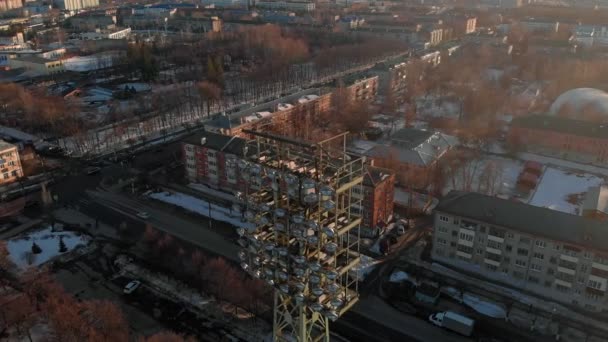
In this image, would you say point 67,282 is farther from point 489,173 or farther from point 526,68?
point 526,68

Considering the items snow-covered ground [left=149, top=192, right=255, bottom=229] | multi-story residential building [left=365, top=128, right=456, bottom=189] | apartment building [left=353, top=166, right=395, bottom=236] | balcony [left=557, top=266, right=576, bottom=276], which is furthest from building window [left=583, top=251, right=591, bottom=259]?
snow-covered ground [left=149, top=192, right=255, bottom=229]

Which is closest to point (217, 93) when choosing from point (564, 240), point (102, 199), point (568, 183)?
point (102, 199)

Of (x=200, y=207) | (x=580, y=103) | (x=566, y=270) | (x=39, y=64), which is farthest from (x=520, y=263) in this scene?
(x=39, y=64)

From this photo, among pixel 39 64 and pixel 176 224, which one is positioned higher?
pixel 39 64

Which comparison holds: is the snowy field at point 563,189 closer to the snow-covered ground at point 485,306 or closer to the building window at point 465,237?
the building window at point 465,237

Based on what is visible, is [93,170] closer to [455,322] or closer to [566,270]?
[455,322]

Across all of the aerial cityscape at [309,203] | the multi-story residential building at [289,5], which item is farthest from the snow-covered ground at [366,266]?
the multi-story residential building at [289,5]
